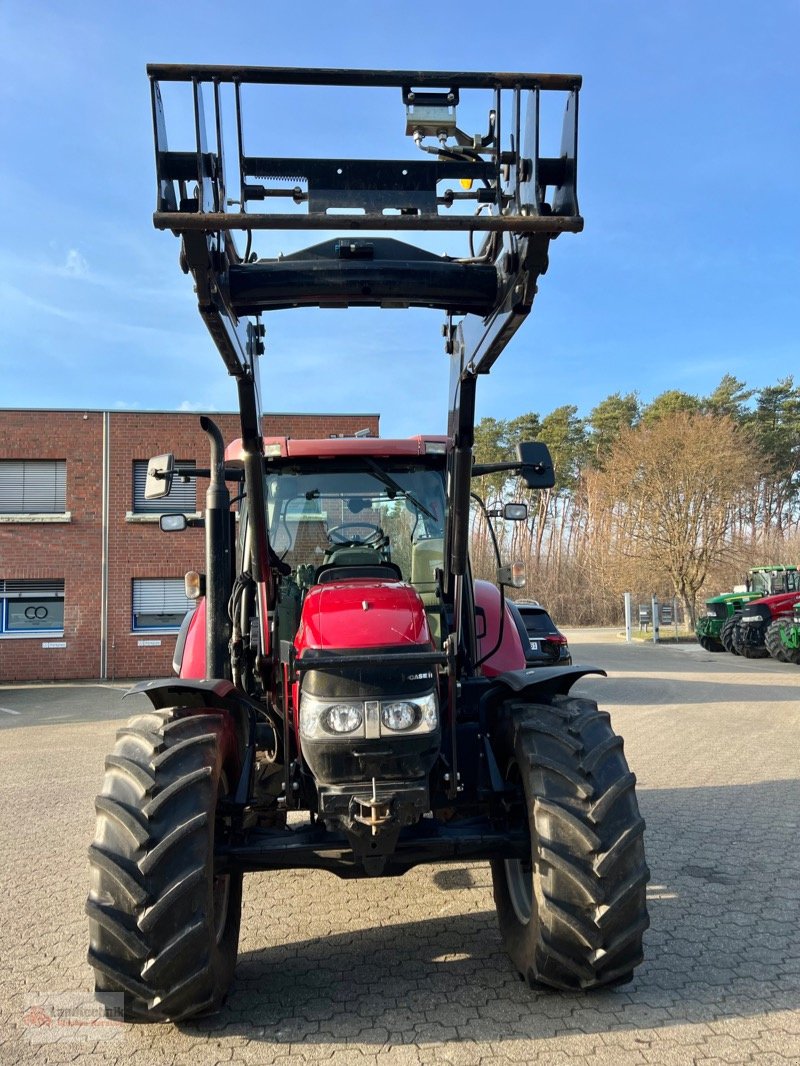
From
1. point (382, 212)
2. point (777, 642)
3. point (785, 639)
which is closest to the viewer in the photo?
point (382, 212)

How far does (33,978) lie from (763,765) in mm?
6822

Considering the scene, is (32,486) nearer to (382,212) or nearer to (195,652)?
(195,652)

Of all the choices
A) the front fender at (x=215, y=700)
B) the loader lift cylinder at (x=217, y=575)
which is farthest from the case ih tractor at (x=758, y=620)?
the loader lift cylinder at (x=217, y=575)

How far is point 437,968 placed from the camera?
12.4 feet

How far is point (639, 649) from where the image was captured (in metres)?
27.9

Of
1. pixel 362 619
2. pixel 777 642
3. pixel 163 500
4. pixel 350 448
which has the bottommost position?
pixel 777 642

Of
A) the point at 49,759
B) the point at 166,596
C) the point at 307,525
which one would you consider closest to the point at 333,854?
the point at 307,525

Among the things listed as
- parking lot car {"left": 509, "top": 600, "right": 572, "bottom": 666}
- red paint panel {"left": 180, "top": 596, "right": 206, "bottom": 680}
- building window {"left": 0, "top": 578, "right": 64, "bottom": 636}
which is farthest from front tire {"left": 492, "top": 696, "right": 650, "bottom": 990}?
building window {"left": 0, "top": 578, "right": 64, "bottom": 636}

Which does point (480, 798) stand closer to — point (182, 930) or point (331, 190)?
point (182, 930)

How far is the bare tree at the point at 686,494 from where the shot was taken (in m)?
34.6

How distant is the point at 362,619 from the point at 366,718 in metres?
0.46

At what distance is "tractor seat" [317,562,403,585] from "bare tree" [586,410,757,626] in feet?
106

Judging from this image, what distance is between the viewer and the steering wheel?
4.80 metres

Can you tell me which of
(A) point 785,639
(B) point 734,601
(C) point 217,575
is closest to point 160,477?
(C) point 217,575
